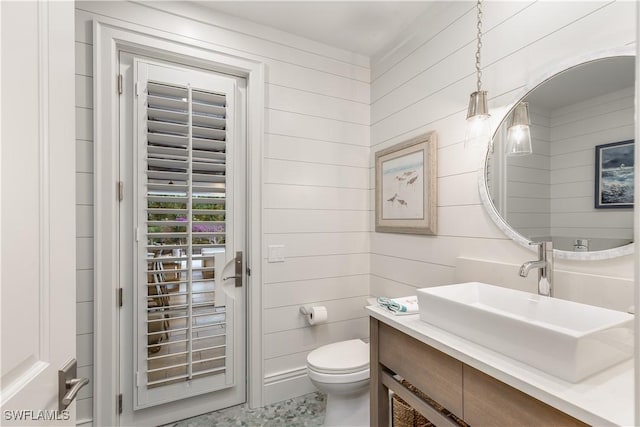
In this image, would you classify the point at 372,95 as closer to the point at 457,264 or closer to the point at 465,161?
the point at 465,161

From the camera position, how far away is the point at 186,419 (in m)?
1.97

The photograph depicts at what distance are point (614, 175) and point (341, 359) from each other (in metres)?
1.51

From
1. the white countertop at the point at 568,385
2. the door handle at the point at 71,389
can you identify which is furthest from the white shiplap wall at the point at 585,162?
the door handle at the point at 71,389

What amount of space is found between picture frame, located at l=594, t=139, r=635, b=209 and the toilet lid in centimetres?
134

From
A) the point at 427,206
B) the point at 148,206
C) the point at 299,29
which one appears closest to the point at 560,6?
the point at 427,206

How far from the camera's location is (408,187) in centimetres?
206

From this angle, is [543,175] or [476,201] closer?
[543,175]

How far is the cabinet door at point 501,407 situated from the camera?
0.80 m

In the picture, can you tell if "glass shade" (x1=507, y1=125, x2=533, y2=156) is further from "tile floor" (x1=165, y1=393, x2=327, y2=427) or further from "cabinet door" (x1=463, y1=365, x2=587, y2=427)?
"tile floor" (x1=165, y1=393, x2=327, y2=427)

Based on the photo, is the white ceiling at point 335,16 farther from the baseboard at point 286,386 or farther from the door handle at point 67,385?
the baseboard at point 286,386

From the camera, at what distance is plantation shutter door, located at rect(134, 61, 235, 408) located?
6.07 feet

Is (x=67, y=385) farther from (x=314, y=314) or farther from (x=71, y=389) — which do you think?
(x=314, y=314)

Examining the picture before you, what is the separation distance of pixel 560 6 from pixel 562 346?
4.34ft

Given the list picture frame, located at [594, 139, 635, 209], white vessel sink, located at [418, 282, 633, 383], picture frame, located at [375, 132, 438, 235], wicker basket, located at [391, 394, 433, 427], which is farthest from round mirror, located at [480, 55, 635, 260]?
wicker basket, located at [391, 394, 433, 427]
